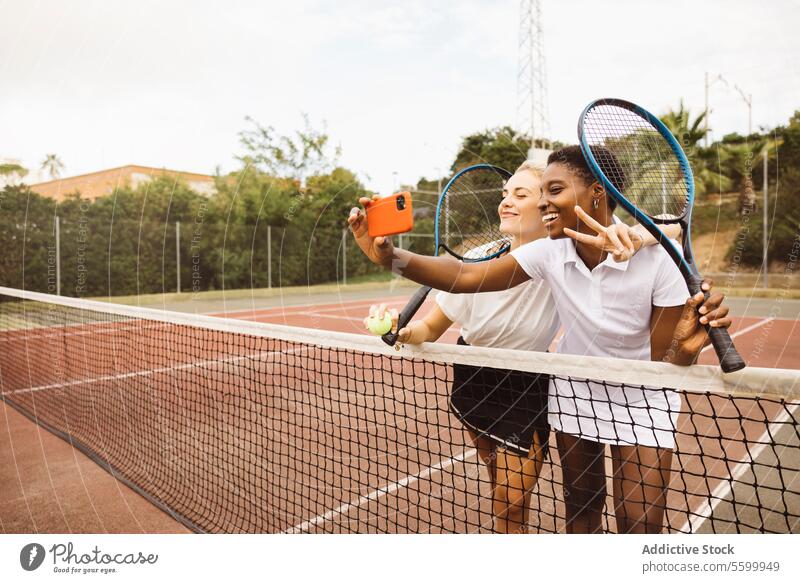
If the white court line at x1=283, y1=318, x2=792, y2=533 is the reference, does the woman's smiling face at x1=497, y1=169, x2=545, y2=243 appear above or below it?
above

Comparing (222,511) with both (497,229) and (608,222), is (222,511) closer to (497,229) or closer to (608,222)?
(497,229)

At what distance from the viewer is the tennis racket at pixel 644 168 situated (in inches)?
44.6

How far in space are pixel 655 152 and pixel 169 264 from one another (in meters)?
8.61

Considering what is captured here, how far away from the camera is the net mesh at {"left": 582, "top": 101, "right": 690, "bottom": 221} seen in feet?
3.99

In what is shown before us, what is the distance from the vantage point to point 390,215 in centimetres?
102

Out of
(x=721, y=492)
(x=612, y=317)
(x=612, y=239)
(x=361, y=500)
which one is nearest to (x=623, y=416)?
(x=612, y=317)

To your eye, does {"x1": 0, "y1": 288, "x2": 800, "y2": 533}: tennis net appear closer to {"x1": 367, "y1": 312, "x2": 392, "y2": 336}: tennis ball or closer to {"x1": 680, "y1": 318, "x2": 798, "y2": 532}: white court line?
{"x1": 680, "y1": 318, "x2": 798, "y2": 532}: white court line

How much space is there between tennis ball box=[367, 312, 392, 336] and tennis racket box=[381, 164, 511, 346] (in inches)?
3.7

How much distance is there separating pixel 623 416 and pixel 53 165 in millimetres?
2145

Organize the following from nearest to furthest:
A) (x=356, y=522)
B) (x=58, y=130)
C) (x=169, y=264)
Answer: (x=58, y=130), (x=356, y=522), (x=169, y=264)

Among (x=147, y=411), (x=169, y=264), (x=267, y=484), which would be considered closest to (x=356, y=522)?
A: (x=267, y=484)

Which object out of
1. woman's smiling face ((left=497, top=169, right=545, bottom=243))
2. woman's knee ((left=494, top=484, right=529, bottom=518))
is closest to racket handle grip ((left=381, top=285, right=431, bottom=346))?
woman's smiling face ((left=497, top=169, right=545, bottom=243))

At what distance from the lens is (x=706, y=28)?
4.59ft

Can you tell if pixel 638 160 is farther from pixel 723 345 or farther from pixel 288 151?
pixel 288 151
